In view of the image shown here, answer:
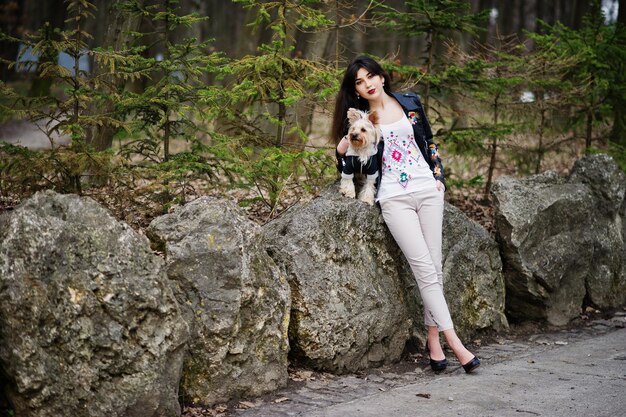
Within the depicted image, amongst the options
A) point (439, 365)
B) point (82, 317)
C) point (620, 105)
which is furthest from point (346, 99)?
point (620, 105)

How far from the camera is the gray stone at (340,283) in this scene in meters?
5.64

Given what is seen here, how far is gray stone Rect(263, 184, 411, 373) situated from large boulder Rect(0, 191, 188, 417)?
1.29 metres

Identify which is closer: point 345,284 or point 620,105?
point 345,284

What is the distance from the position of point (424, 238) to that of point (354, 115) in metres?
1.20

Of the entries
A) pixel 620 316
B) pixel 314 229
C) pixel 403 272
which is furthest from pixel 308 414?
pixel 620 316

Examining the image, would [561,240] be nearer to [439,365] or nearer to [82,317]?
[439,365]

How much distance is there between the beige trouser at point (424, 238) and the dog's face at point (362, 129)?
0.53 meters

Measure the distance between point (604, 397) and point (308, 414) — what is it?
2.21 metres

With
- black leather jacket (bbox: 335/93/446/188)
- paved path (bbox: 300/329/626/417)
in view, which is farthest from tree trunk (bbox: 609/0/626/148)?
black leather jacket (bbox: 335/93/446/188)

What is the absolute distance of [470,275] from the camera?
274 inches

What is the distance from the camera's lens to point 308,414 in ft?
15.9

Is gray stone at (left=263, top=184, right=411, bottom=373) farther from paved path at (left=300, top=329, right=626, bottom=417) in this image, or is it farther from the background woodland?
the background woodland

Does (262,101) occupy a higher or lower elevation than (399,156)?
higher

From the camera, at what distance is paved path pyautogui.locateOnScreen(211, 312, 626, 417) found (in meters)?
4.92
